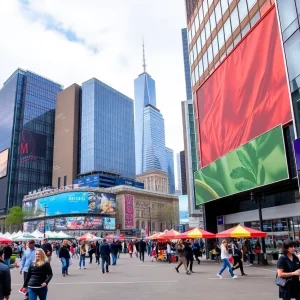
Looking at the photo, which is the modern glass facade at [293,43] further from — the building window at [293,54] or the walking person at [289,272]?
the walking person at [289,272]

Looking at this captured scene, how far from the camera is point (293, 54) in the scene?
20156 mm

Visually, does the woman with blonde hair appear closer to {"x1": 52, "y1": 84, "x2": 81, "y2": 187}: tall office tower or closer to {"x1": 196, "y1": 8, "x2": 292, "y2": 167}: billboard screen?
{"x1": 196, "y1": 8, "x2": 292, "y2": 167}: billboard screen

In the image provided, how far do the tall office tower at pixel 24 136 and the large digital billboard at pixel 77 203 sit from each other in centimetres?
3738

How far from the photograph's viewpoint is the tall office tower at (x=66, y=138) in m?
150

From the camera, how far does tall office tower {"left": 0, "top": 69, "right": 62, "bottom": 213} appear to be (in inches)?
5832

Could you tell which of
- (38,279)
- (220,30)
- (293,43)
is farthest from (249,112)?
(38,279)

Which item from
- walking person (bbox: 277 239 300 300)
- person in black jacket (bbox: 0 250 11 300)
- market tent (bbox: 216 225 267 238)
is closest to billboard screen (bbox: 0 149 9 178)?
market tent (bbox: 216 225 267 238)

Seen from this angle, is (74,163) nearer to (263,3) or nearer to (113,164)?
(113,164)

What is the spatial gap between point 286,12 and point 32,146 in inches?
5722

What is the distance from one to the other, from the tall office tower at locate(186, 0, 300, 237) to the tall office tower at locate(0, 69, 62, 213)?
127 meters

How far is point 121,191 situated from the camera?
11856 centimetres

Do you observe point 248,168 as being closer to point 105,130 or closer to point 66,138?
point 105,130

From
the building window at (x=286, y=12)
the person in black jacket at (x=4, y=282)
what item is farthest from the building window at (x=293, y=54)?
the person in black jacket at (x=4, y=282)

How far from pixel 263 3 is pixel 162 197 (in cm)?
11507
